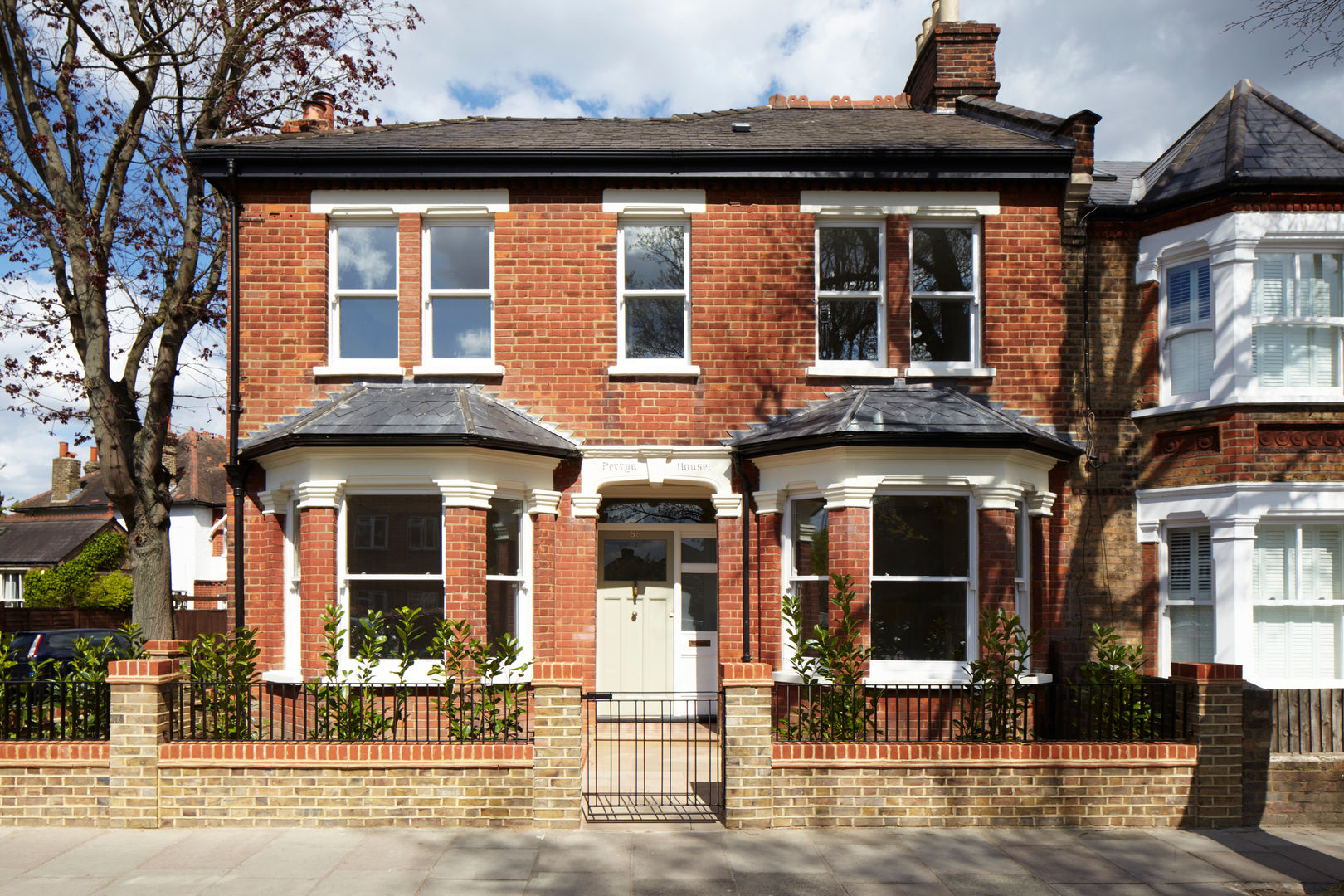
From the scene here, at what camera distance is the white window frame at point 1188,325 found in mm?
10578

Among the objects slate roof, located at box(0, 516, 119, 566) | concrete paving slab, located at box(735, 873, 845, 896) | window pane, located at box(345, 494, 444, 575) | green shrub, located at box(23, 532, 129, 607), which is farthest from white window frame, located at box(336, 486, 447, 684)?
slate roof, located at box(0, 516, 119, 566)

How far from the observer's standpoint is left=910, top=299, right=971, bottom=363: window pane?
11.3m

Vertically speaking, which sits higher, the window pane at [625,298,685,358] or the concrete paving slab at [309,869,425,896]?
the window pane at [625,298,685,358]

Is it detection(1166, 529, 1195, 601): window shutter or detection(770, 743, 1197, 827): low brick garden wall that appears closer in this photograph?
detection(770, 743, 1197, 827): low brick garden wall

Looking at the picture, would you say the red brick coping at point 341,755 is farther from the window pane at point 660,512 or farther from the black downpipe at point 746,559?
the window pane at point 660,512

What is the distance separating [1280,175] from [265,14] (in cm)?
1302

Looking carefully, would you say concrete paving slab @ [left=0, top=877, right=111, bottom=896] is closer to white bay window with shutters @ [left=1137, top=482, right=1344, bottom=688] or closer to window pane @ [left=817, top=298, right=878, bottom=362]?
window pane @ [left=817, top=298, right=878, bottom=362]

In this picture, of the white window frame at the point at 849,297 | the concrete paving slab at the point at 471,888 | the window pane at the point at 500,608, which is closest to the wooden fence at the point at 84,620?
the window pane at the point at 500,608

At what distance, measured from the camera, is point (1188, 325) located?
10.8 meters

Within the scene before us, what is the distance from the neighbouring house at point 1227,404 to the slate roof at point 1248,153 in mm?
28

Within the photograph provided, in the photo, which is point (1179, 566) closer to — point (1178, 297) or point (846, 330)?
point (1178, 297)

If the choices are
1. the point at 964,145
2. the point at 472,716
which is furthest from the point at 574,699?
the point at 964,145

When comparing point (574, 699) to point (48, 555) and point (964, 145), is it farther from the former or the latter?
point (48, 555)

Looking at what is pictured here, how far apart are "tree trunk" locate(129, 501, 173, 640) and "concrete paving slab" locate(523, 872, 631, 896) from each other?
7715mm
